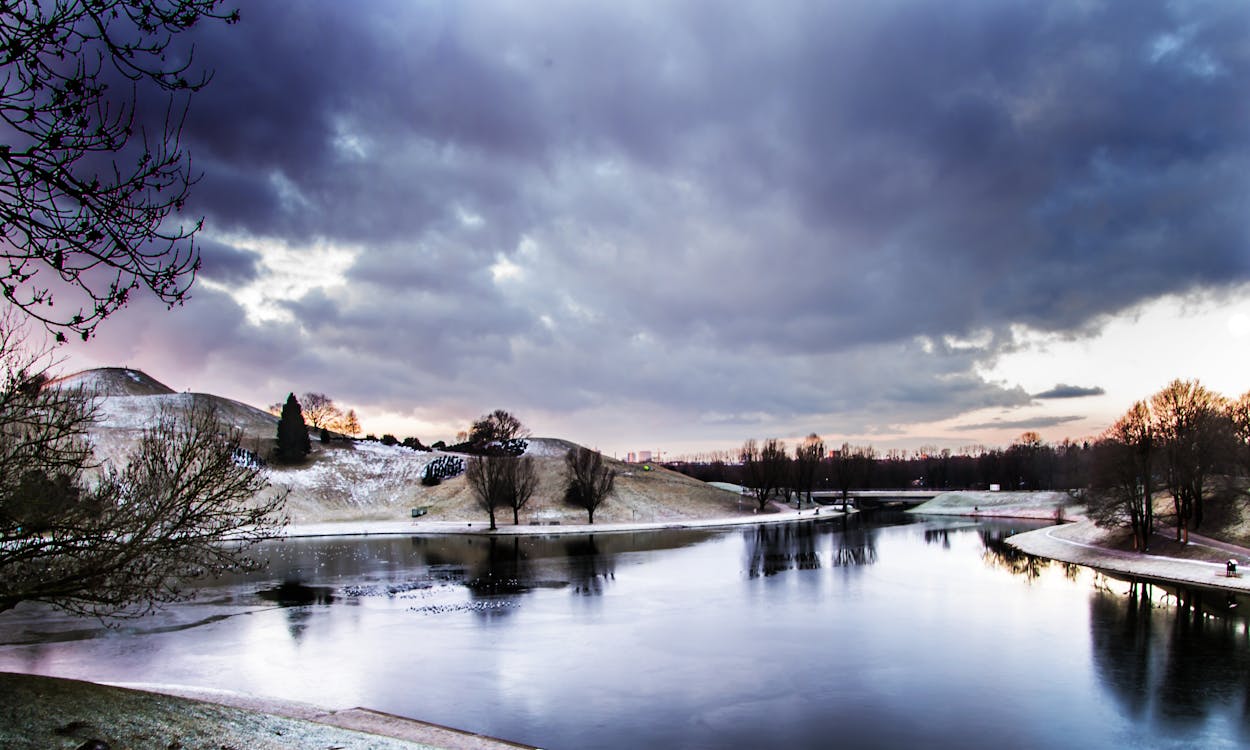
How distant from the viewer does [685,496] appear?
10856 cm

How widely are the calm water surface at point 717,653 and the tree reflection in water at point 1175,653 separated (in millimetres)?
117

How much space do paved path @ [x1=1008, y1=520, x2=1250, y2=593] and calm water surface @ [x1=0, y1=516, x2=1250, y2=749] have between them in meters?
3.35

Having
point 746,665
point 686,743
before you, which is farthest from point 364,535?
point 686,743

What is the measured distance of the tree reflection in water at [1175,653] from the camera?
65.2 ft

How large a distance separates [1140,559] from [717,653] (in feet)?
134

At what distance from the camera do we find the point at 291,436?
10575 cm

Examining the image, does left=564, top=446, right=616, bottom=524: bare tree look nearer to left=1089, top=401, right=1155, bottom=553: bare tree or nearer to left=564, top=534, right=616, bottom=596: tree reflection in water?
left=564, top=534, right=616, bottom=596: tree reflection in water

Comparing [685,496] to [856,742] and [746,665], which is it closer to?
[746,665]

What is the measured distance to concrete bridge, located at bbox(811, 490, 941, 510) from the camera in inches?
5758

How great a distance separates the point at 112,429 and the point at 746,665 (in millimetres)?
106250

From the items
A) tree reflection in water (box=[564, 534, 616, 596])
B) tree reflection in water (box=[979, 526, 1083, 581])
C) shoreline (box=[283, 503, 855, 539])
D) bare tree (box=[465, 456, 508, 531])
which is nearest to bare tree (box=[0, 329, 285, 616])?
tree reflection in water (box=[564, 534, 616, 596])

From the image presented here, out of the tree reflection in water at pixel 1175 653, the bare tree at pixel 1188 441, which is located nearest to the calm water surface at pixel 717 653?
the tree reflection in water at pixel 1175 653

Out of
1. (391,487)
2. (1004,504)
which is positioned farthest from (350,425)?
(1004,504)

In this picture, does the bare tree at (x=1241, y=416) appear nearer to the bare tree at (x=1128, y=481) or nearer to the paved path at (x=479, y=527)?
the bare tree at (x=1128, y=481)
